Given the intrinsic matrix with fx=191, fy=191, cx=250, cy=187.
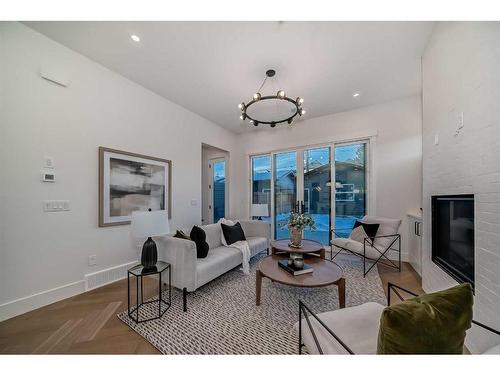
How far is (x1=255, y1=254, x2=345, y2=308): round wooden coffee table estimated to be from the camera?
1867 millimetres

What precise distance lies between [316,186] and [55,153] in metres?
4.39

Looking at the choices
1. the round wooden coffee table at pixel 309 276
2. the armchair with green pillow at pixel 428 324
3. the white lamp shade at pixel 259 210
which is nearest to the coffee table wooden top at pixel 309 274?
the round wooden coffee table at pixel 309 276

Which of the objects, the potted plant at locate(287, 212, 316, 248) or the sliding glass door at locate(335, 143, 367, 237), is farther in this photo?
the sliding glass door at locate(335, 143, 367, 237)

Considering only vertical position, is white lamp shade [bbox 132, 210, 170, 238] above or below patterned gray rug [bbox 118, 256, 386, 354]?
above

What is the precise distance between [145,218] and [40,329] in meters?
1.32

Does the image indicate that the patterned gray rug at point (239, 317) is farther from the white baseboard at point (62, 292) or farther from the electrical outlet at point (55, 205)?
the electrical outlet at point (55, 205)

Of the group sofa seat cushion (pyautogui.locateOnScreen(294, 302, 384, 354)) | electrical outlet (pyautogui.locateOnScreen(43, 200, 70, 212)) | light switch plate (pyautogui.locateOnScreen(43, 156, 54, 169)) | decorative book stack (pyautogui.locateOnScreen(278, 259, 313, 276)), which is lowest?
decorative book stack (pyautogui.locateOnScreen(278, 259, 313, 276))

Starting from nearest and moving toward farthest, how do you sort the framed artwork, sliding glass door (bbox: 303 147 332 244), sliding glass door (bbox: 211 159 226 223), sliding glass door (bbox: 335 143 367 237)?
the framed artwork, sliding glass door (bbox: 335 143 367 237), sliding glass door (bbox: 303 147 332 244), sliding glass door (bbox: 211 159 226 223)

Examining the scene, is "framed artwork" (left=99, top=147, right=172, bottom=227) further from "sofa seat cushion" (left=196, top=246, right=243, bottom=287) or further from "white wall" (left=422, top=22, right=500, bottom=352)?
"white wall" (left=422, top=22, right=500, bottom=352)

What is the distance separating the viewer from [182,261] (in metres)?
2.12

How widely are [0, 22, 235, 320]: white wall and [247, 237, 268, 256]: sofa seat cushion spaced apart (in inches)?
72.1

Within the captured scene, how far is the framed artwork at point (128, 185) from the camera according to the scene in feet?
8.54

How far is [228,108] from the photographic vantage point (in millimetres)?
3916

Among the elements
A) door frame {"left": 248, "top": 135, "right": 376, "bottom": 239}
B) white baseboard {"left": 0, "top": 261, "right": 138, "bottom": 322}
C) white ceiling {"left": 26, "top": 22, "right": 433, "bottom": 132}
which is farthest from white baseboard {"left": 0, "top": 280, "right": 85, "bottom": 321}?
door frame {"left": 248, "top": 135, "right": 376, "bottom": 239}
